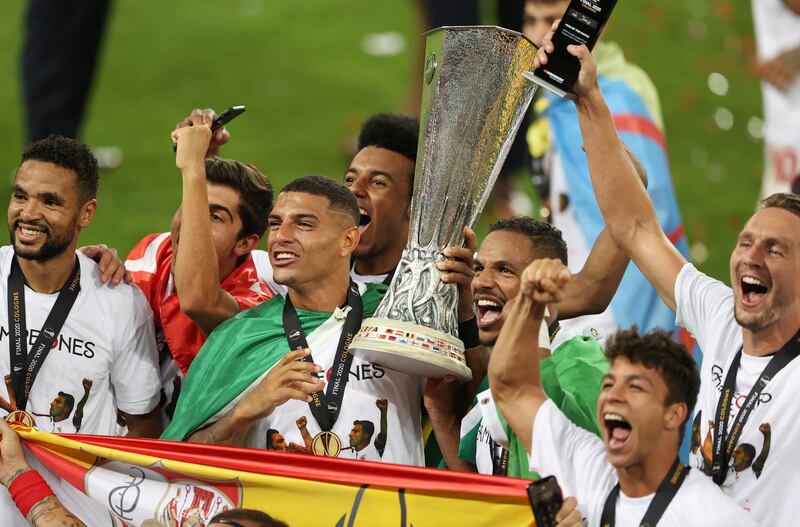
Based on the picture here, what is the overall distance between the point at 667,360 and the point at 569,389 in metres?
0.60

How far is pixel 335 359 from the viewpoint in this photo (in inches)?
203

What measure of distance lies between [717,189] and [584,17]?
25.8 feet

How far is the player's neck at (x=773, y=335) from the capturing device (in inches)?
178

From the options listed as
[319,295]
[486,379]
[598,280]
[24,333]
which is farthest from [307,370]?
[598,280]

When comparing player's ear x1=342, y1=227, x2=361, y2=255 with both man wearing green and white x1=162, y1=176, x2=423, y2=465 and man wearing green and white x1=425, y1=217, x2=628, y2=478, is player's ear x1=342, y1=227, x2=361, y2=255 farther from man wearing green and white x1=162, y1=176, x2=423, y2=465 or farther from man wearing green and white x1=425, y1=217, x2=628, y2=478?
man wearing green and white x1=425, y1=217, x2=628, y2=478

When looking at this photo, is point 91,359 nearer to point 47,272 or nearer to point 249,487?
point 47,272

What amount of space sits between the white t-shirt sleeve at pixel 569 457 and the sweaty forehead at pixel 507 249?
0.70 metres

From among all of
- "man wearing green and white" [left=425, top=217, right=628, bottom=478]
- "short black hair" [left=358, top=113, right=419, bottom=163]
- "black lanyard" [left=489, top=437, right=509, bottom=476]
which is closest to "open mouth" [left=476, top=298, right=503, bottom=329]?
"man wearing green and white" [left=425, top=217, right=628, bottom=478]

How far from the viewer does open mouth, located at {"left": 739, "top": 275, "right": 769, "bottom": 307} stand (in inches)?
177

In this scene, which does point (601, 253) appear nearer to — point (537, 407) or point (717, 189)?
point (537, 407)

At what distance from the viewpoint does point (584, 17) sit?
479 centimetres

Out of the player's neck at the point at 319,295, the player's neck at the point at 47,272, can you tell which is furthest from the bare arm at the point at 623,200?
the player's neck at the point at 47,272

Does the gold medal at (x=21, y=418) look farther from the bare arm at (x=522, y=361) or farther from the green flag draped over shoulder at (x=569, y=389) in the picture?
the bare arm at (x=522, y=361)

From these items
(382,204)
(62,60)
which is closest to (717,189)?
(62,60)
